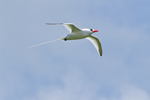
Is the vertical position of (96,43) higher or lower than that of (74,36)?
lower

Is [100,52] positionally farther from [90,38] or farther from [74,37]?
[74,37]

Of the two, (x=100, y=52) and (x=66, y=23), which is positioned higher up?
(x=66, y=23)

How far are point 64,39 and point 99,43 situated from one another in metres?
5.09

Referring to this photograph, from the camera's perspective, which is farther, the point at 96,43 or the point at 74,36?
the point at 96,43

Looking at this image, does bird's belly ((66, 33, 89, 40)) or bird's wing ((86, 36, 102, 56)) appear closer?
bird's belly ((66, 33, 89, 40))

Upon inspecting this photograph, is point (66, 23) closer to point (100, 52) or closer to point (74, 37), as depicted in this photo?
point (74, 37)

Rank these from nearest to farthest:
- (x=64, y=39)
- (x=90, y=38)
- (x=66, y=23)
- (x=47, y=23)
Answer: (x=47, y=23) < (x=66, y=23) < (x=64, y=39) < (x=90, y=38)

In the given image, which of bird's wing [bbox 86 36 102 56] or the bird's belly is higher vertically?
the bird's belly

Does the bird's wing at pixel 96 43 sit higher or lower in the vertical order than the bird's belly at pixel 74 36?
lower

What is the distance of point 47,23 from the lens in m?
31.7

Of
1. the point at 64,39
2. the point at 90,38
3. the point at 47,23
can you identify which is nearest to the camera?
the point at 47,23

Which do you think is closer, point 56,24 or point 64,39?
point 56,24

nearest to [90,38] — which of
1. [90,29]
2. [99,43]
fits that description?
[99,43]

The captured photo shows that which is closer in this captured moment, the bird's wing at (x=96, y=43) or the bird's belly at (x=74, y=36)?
the bird's belly at (x=74, y=36)
